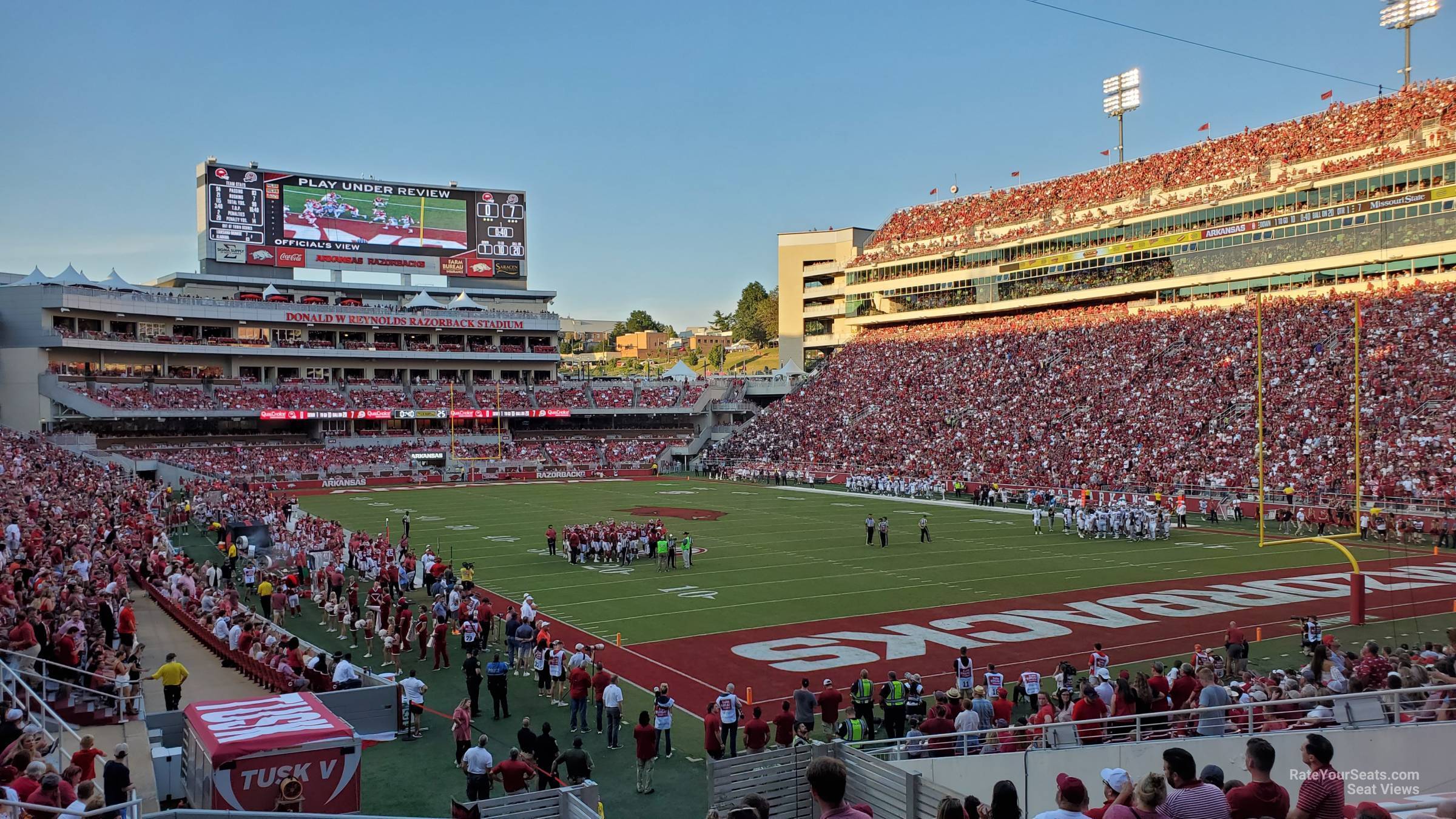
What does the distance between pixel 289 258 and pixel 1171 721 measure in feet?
219

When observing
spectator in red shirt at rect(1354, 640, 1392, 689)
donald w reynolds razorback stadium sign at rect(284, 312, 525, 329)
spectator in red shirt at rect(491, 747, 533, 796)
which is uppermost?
donald w reynolds razorback stadium sign at rect(284, 312, 525, 329)

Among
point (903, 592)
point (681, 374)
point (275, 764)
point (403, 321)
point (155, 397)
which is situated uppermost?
point (403, 321)

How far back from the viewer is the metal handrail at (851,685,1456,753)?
8398mm

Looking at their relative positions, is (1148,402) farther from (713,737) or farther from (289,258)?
(289,258)

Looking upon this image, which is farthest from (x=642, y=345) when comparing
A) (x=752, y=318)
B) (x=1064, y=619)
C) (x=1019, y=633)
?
(x=1019, y=633)

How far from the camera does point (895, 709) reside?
13148 millimetres

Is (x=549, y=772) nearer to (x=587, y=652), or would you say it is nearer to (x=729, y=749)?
(x=729, y=749)

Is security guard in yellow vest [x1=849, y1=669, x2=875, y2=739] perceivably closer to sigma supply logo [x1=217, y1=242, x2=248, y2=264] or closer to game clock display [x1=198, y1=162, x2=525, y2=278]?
game clock display [x1=198, y1=162, x2=525, y2=278]

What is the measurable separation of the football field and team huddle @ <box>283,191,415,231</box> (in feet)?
119

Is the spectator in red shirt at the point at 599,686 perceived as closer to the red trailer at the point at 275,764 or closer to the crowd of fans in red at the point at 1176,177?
the red trailer at the point at 275,764

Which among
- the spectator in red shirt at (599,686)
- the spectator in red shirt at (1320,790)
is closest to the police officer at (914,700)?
the spectator in red shirt at (599,686)

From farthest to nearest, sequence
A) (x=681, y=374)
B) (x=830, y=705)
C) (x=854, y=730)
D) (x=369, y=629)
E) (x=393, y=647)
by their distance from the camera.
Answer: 1. (x=681, y=374)
2. (x=369, y=629)
3. (x=393, y=647)
4. (x=830, y=705)
5. (x=854, y=730)

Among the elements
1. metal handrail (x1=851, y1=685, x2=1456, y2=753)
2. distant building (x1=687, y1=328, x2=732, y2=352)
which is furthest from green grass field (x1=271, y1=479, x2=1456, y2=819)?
distant building (x1=687, y1=328, x2=732, y2=352)

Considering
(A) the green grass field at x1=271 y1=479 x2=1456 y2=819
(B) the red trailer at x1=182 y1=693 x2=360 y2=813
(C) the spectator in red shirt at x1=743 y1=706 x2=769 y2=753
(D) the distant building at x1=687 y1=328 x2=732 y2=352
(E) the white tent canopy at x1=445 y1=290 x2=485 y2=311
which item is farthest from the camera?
(D) the distant building at x1=687 y1=328 x2=732 y2=352
